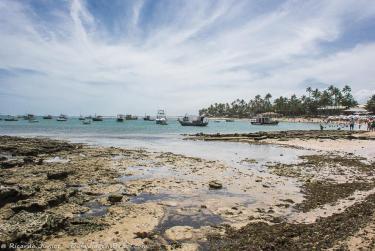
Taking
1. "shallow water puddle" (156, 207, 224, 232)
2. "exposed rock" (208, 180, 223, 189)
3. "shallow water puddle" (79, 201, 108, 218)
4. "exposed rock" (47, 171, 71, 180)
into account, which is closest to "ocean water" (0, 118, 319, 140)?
"exposed rock" (47, 171, 71, 180)

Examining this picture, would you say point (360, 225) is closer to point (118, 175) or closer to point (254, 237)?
point (254, 237)

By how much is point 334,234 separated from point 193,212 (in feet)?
18.1

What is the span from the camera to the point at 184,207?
48.6 feet

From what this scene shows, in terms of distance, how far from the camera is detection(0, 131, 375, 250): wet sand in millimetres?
10422

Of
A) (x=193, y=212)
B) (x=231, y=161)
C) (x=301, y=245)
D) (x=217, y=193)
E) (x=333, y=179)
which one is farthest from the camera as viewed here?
(x=231, y=161)

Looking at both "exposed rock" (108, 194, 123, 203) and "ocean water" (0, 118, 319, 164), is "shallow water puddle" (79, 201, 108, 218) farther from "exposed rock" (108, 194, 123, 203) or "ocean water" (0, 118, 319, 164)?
"ocean water" (0, 118, 319, 164)

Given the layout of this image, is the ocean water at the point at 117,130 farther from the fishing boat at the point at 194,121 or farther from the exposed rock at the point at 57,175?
the exposed rock at the point at 57,175

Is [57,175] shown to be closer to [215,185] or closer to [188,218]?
[215,185]

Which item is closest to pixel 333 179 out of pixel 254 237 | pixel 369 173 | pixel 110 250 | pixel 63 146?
pixel 369 173

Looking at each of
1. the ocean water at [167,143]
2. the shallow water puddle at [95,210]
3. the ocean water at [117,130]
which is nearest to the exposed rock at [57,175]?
the shallow water puddle at [95,210]

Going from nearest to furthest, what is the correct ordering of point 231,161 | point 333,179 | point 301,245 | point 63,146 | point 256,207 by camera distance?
point 301,245, point 256,207, point 333,179, point 231,161, point 63,146

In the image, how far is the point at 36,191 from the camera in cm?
1550

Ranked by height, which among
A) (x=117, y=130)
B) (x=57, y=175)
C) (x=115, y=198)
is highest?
(x=57, y=175)

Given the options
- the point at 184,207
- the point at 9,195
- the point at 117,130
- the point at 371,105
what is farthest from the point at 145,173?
the point at 371,105
